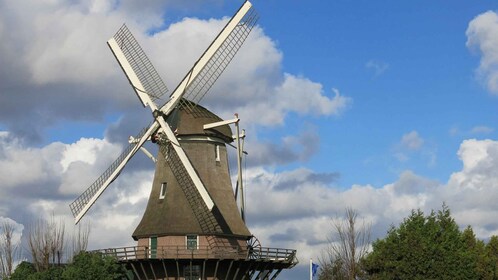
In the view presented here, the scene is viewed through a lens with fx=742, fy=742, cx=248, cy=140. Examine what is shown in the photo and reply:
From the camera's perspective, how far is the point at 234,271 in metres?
42.8

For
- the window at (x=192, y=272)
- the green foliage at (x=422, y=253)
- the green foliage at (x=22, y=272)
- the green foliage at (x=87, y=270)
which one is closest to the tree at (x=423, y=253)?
the green foliage at (x=422, y=253)

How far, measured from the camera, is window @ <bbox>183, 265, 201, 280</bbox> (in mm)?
41750

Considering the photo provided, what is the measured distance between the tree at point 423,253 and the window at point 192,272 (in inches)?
477

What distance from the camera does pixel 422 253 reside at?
4481cm

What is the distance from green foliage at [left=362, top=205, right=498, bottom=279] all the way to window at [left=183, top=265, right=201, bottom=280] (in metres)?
12.2

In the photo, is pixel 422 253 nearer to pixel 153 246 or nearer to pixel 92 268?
pixel 153 246

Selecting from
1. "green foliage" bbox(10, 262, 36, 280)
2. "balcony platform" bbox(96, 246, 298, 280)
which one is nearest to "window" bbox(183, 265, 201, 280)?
"balcony platform" bbox(96, 246, 298, 280)

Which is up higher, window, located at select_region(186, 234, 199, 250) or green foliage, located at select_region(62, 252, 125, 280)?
window, located at select_region(186, 234, 199, 250)

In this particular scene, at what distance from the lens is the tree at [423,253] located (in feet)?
147

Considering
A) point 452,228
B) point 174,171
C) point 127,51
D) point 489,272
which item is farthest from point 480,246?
point 127,51

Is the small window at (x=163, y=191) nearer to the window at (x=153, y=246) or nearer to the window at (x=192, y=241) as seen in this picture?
the window at (x=153, y=246)

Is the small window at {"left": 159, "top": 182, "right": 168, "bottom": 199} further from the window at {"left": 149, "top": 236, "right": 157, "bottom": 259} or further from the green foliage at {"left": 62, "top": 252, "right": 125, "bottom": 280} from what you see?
the green foliage at {"left": 62, "top": 252, "right": 125, "bottom": 280}

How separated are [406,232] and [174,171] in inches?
596

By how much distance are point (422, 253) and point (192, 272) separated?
45.9 ft
